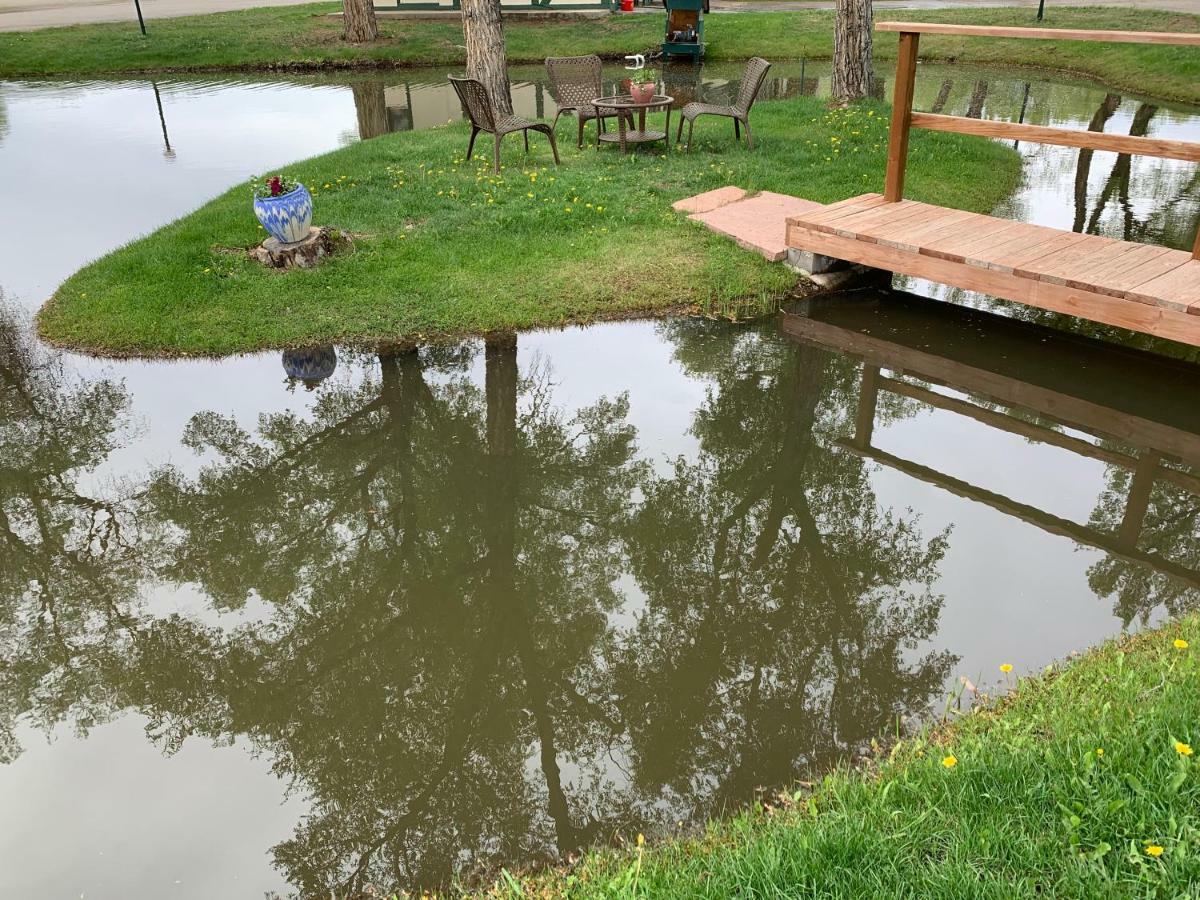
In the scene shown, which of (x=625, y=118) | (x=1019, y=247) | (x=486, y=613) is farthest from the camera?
(x=625, y=118)

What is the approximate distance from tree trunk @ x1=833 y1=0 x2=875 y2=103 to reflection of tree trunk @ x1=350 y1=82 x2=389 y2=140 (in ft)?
20.5

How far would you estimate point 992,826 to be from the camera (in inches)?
95.5

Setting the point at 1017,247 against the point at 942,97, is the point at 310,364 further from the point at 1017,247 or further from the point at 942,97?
the point at 942,97

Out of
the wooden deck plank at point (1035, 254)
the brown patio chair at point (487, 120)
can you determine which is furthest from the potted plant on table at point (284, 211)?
the wooden deck plank at point (1035, 254)

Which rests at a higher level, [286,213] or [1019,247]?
[286,213]

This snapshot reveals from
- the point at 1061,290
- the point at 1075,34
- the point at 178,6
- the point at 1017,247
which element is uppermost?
the point at 178,6

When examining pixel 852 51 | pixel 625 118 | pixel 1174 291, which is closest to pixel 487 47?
pixel 625 118

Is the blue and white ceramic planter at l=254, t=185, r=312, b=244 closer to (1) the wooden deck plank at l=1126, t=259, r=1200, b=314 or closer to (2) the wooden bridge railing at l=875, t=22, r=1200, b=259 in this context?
(2) the wooden bridge railing at l=875, t=22, r=1200, b=259

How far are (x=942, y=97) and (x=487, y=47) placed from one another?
7.95 meters

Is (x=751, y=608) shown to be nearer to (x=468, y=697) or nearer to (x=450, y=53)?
(x=468, y=697)

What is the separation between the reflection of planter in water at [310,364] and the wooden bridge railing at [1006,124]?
439 centimetres

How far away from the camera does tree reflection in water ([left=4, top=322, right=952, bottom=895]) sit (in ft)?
10.5

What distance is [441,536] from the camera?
4.48 meters

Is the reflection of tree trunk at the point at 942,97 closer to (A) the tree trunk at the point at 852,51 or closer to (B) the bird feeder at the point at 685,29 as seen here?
(A) the tree trunk at the point at 852,51
